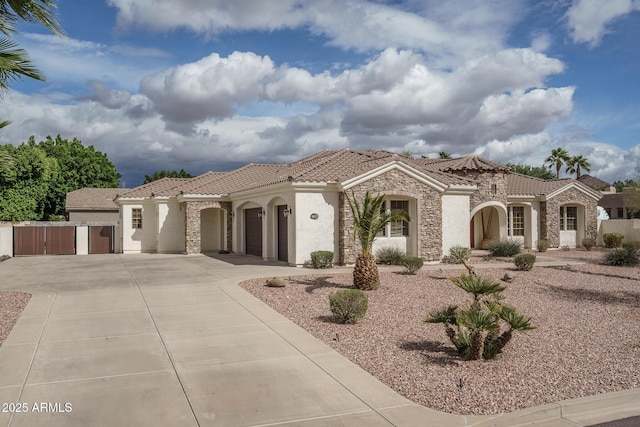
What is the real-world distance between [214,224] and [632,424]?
26.6 metres

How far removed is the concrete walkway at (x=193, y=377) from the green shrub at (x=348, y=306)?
3.04 feet

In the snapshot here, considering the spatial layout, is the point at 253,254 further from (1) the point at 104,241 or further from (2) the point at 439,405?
(2) the point at 439,405

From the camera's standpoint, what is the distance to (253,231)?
26.2 meters

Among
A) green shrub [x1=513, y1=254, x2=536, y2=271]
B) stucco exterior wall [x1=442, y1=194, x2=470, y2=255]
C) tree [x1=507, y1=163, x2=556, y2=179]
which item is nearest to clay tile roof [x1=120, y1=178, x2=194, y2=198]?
stucco exterior wall [x1=442, y1=194, x2=470, y2=255]

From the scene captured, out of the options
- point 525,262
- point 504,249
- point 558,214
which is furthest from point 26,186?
point 525,262

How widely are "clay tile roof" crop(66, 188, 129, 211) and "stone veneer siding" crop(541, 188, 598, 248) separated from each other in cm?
3182

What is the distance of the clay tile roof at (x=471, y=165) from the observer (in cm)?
2716

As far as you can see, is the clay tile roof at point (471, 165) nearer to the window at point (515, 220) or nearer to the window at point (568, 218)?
the window at point (515, 220)

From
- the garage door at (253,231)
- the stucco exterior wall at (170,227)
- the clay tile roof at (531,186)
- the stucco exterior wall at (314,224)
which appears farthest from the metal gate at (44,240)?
the clay tile roof at (531,186)

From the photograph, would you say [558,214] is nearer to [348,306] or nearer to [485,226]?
[485,226]

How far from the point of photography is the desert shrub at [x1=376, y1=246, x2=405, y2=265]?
20234 mm

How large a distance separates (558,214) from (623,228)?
15.7ft

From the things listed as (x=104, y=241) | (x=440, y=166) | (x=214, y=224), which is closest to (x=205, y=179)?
(x=214, y=224)

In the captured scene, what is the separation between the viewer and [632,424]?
224 inches
